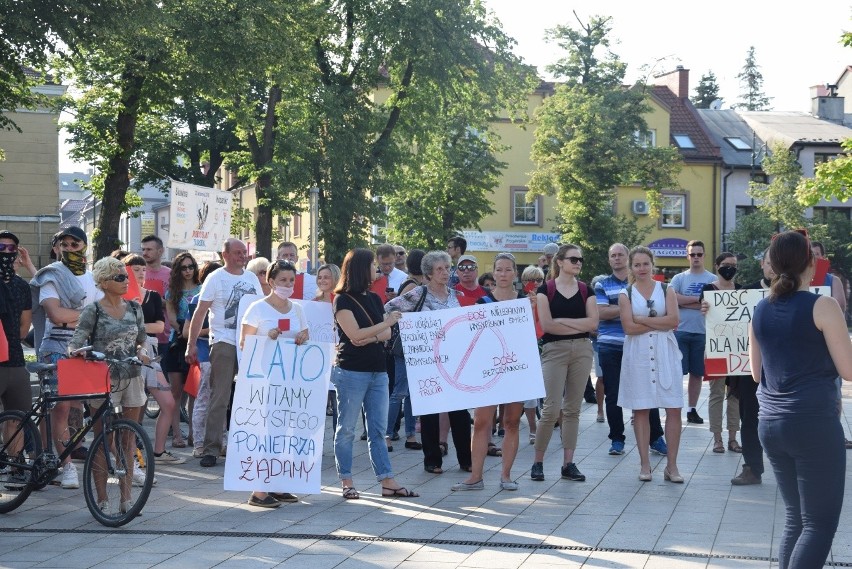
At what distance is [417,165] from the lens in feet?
119

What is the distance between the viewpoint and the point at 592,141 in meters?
51.0

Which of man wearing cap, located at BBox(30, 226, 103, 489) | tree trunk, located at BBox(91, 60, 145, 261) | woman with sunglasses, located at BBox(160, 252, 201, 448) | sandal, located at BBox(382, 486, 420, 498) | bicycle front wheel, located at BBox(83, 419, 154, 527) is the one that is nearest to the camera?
bicycle front wheel, located at BBox(83, 419, 154, 527)

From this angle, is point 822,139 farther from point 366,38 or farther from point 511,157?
point 366,38

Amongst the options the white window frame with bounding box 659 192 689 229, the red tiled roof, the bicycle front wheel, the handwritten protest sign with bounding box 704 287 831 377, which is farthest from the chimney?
the bicycle front wheel

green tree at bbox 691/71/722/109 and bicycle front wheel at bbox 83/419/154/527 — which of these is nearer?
bicycle front wheel at bbox 83/419/154/527

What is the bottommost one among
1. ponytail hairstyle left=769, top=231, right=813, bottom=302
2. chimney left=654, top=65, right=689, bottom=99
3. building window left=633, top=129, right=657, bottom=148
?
ponytail hairstyle left=769, top=231, right=813, bottom=302

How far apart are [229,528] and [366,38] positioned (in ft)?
85.4

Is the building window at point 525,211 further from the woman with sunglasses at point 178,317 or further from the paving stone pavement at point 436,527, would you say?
the paving stone pavement at point 436,527

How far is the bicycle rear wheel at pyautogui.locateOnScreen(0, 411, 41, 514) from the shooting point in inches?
342

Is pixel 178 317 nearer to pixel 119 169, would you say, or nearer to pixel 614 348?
pixel 614 348

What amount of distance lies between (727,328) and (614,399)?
137 centimetres

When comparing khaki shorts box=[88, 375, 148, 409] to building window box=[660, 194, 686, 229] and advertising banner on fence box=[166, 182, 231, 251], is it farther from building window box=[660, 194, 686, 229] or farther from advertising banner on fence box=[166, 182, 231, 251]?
building window box=[660, 194, 686, 229]

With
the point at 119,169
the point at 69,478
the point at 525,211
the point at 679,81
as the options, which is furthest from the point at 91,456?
the point at 679,81

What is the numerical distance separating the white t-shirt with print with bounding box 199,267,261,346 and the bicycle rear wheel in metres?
2.67
